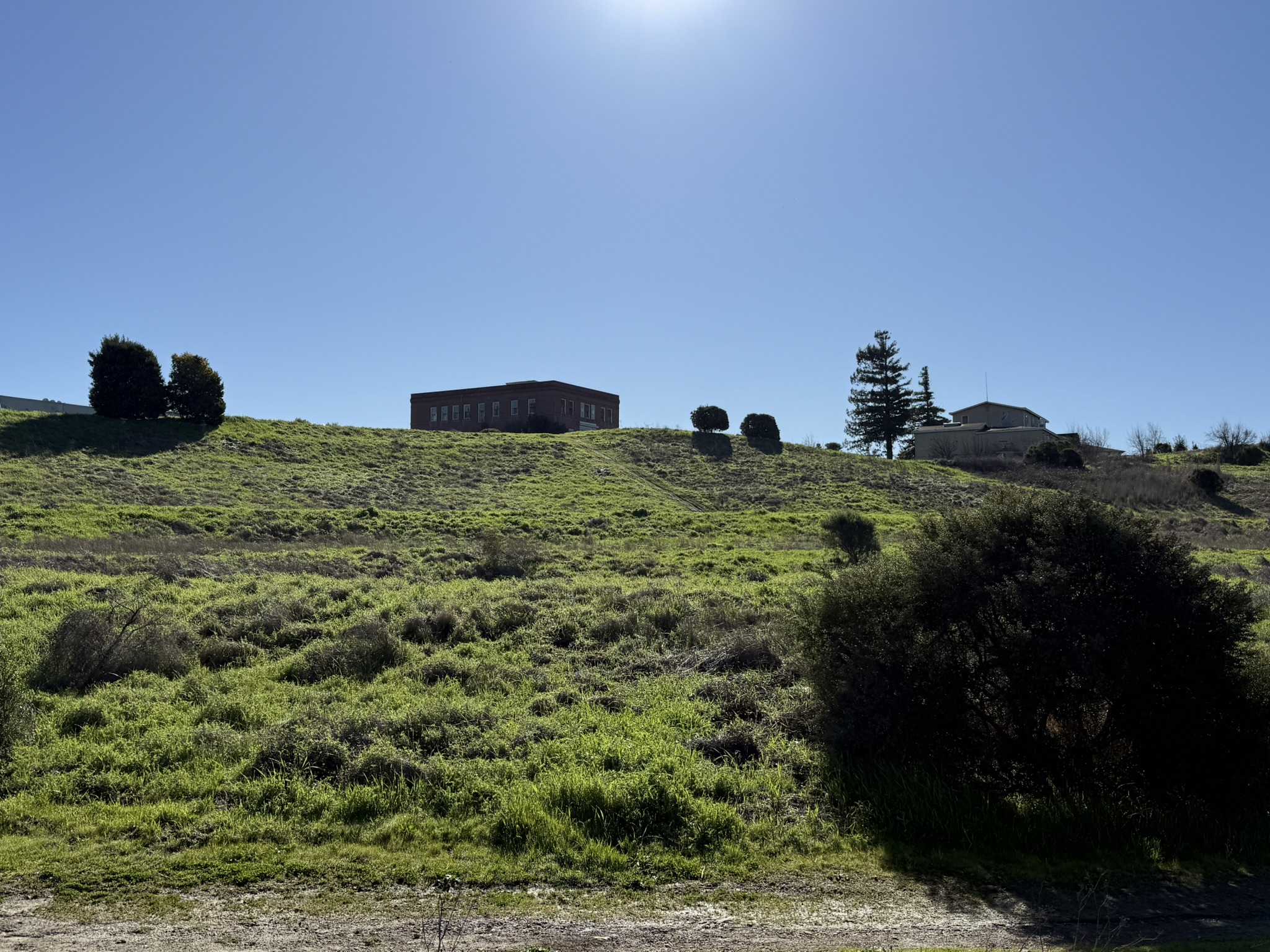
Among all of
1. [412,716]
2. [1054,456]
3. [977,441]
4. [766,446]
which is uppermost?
[977,441]

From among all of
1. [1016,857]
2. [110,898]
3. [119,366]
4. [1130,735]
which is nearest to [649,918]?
[1016,857]

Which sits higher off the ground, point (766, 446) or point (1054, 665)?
point (766, 446)

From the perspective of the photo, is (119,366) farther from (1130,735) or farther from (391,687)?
(1130,735)

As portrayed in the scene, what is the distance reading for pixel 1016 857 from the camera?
21.4 ft

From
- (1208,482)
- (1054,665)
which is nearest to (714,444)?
(1208,482)

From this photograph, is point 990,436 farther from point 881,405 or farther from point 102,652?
point 102,652

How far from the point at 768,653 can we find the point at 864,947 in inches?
256

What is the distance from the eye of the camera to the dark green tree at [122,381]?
46250 mm

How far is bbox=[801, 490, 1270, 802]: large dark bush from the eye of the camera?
23.8ft

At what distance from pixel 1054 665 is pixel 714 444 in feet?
167

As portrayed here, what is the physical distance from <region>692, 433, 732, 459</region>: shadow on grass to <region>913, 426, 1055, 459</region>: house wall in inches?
664

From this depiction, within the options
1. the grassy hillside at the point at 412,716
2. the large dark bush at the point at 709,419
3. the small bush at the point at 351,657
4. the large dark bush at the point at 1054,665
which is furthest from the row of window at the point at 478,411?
the large dark bush at the point at 1054,665

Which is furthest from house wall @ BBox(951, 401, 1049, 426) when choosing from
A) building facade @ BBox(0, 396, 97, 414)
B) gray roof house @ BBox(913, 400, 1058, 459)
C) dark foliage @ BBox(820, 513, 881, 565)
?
building facade @ BBox(0, 396, 97, 414)

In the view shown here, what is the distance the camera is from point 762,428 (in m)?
60.9
